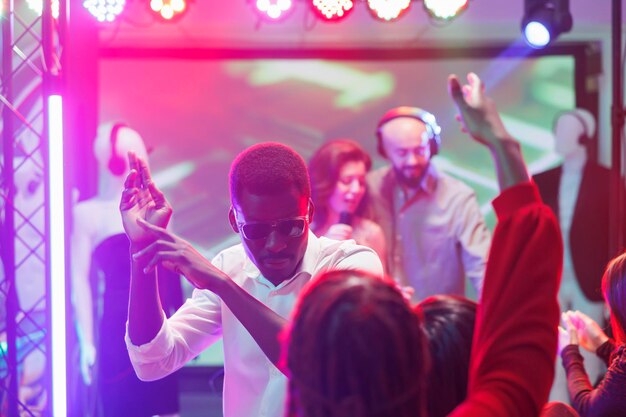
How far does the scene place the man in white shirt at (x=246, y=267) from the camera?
1746 mm

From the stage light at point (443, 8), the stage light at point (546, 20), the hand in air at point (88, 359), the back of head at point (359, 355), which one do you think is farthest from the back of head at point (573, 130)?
the back of head at point (359, 355)

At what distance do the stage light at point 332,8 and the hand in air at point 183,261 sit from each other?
3.91 meters

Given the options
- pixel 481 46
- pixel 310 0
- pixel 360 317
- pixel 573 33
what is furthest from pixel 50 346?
pixel 573 33

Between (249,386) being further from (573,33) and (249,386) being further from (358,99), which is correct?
(573,33)

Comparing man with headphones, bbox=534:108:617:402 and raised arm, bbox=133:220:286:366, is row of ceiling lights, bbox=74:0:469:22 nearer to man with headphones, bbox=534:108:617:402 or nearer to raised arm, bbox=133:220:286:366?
man with headphones, bbox=534:108:617:402

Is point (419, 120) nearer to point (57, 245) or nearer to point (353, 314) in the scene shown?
point (57, 245)

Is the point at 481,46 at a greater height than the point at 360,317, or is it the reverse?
the point at 481,46

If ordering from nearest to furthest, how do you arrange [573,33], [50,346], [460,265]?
[50,346]
[460,265]
[573,33]

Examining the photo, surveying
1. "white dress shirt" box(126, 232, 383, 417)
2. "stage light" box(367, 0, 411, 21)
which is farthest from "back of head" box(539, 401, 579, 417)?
"stage light" box(367, 0, 411, 21)

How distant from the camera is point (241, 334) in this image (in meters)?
1.91

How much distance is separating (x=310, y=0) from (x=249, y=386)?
3.98 meters

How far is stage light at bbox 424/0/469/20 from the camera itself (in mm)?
5499

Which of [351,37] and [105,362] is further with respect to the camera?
[351,37]

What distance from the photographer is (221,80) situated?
6.28 meters
